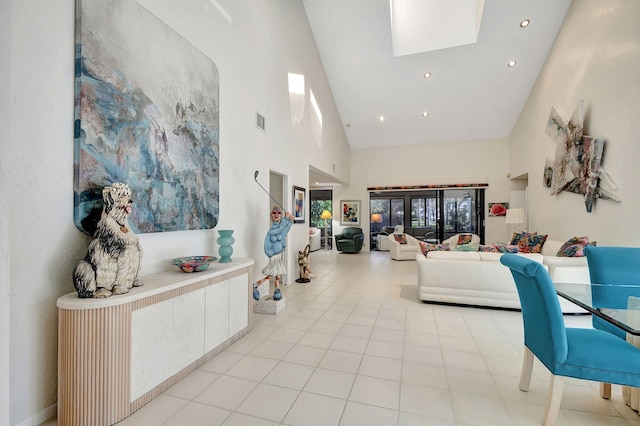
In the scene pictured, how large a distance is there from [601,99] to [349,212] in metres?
7.03

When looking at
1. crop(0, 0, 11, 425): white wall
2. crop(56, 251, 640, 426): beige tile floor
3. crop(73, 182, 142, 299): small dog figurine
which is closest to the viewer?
crop(0, 0, 11, 425): white wall

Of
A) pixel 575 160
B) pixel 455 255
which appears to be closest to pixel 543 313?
pixel 455 255

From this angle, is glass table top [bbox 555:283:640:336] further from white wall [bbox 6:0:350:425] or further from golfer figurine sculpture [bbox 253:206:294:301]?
white wall [bbox 6:0:350:425]

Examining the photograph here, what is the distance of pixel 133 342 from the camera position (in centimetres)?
182

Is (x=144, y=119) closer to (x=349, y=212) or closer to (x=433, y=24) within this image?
(x=433, y=24)

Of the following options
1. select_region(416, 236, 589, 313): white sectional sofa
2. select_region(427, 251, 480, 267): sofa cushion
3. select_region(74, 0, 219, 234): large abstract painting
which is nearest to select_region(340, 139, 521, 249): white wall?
select_region(416, 236, 589, 313): white sectional sofa

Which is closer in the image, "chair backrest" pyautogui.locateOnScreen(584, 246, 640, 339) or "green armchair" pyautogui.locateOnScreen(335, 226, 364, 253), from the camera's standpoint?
"chair backrest" pyautogui.locateOnScreen(584, 246, 640, 339)

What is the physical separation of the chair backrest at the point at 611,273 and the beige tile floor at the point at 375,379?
0.64m

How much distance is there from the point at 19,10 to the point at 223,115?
1.90 metres

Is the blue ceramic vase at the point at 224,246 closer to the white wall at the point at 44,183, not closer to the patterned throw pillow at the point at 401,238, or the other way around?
the white wall at the point at 44,183

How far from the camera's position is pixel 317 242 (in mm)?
10586

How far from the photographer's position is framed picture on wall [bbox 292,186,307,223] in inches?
219

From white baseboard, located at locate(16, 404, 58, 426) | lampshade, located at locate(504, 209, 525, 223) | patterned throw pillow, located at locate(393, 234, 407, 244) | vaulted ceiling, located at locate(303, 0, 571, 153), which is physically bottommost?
white baseboard, located at locate(16, 404, 58, 426)

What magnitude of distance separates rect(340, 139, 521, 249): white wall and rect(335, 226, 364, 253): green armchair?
0.60 m
